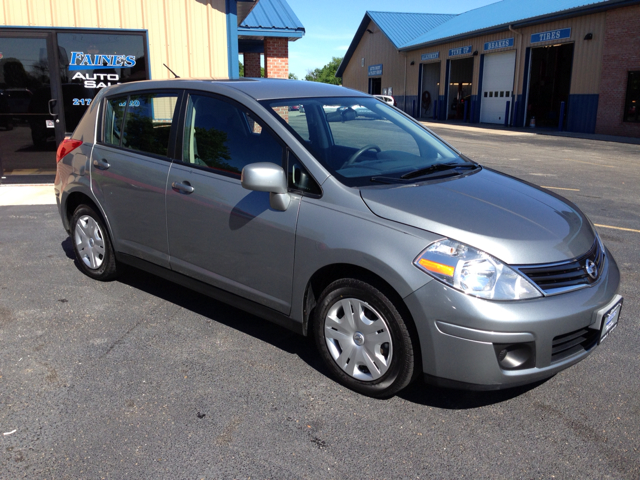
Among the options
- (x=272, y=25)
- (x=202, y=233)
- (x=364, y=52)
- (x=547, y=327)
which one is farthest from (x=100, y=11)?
(x=364, y=52)

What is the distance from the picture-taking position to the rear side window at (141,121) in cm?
432

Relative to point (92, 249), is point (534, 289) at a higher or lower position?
higher

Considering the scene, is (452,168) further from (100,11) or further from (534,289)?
(100,11)

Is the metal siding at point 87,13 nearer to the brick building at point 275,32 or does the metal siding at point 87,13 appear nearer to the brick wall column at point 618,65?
the brick building at point 275,32

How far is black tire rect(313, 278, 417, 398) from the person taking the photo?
3.03 meters

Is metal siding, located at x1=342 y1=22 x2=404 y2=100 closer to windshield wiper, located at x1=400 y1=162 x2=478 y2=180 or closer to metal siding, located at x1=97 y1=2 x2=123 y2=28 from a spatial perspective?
metal siding, located at x1=97 y1=2 x2=123 y2=28

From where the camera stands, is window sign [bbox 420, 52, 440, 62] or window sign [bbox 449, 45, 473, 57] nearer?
window sign [bbox 449, 45, 473, 57]

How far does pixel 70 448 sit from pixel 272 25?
1389 centimetres

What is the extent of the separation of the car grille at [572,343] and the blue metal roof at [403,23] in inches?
1632

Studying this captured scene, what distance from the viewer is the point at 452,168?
394 centimetres

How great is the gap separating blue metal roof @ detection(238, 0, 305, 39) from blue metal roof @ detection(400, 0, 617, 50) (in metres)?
14.8

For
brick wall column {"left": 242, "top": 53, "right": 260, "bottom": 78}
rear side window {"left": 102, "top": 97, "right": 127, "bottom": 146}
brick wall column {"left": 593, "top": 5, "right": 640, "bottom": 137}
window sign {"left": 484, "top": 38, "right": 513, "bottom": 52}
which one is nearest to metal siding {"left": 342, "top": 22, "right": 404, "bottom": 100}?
window sign {"left": 484, "top": 38, "right": 513, "bottom": 52}

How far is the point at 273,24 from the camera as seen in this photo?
15.1 metres

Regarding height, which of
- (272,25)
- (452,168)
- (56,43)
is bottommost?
(452,168)
